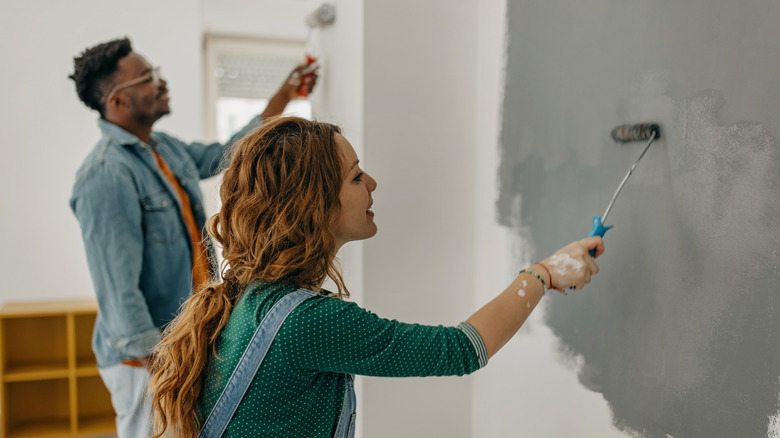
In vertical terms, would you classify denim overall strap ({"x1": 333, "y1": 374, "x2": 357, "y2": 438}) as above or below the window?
below

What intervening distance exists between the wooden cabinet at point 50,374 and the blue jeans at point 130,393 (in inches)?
55.3

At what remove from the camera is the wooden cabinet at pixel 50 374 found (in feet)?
9.66

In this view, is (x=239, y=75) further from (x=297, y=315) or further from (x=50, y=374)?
(x=297, y=315)

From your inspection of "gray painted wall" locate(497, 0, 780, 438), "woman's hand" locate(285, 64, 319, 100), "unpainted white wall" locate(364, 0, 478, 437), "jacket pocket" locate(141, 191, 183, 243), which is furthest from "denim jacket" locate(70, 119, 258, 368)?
"gray painted wall" locate(497, 0, 780, 438)

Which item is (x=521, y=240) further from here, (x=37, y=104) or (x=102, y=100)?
(x=37, y=104)

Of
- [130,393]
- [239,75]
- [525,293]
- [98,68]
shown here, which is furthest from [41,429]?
[525,293]

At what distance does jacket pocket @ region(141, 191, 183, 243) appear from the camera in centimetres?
175

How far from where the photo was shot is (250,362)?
926mm

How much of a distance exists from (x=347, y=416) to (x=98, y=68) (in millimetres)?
1339

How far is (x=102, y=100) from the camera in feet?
6.11

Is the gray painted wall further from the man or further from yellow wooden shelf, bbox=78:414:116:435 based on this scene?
yellow wooden shelf, bbox=78:414:116:435

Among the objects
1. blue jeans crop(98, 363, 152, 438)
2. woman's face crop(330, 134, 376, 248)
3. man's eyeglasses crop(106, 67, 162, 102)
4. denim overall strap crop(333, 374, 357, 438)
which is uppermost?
man's eyeglasses crop(106, 67, 162, 102)

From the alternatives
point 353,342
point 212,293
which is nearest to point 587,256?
point 353,342

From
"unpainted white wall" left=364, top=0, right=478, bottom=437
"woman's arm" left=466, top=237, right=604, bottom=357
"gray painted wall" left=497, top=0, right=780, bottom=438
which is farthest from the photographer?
"unpainted white wall" left=364, top=0, right=478, bottom=437
